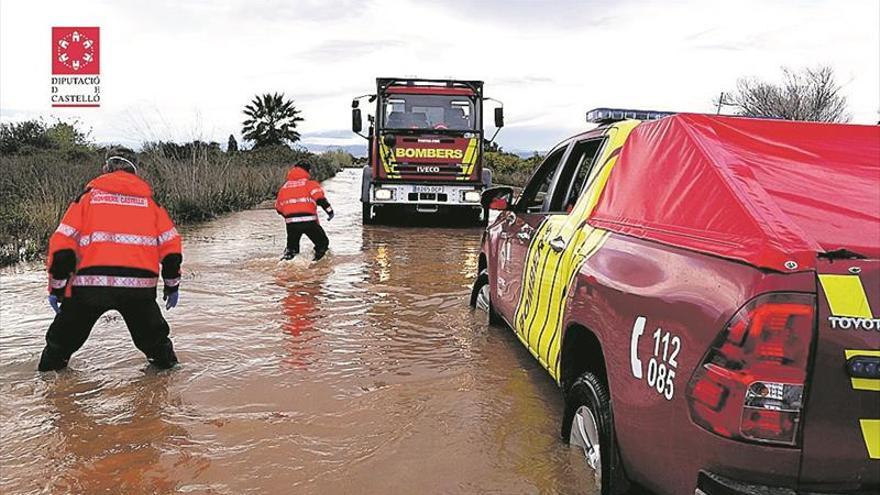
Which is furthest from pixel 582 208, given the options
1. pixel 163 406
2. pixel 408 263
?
pixel 408 263

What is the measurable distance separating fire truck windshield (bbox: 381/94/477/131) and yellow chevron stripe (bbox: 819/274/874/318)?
13.4 m

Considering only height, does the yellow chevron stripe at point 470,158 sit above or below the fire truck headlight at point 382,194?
above

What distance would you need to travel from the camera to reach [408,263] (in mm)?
10719

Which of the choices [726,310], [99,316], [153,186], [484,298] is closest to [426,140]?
[153,186]

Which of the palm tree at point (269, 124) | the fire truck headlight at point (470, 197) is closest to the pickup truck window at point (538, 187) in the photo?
the fire truck headlight at point (470, 197)

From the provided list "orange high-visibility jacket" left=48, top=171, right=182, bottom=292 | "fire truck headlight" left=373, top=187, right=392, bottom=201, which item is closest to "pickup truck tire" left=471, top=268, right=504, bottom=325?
"orange high-visibility jacket" left=48, top=171, right=182, bottom=292

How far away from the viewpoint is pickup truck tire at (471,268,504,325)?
619 cm

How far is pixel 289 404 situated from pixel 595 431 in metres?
2.25

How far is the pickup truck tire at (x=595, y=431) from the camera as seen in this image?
105 inches

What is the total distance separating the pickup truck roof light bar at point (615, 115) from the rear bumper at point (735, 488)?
6.82 ft

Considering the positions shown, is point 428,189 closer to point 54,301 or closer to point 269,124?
point 54,301

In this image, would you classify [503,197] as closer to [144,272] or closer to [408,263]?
[144,272]

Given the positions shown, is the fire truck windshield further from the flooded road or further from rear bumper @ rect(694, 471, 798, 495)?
rear bumper @ rect(694, 471, 798, 495)

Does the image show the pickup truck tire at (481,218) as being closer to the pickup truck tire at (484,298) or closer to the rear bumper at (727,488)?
the pickup truck tire at (484,298)
